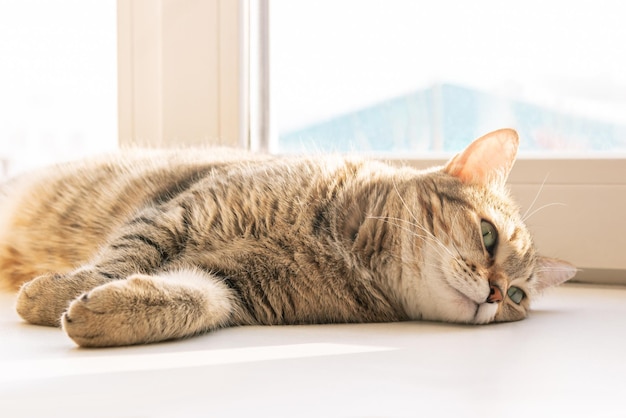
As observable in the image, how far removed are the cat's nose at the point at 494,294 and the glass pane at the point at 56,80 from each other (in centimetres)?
148

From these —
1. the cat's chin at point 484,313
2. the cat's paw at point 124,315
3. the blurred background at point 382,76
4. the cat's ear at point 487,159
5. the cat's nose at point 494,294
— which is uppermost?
the blurred background at point 382,76

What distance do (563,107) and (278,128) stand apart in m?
0.85

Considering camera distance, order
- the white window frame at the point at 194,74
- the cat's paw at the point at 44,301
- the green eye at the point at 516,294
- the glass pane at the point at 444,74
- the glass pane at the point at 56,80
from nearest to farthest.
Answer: the cat's paw at the point at 44,301
the green eye at the point at 516,294
the glass pane at the point at 444,74
the white window frame at the point at 194,74
the glass pane at the point at 56,80

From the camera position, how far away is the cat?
1169 mm

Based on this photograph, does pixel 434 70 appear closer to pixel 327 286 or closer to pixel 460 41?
pixel 460 41

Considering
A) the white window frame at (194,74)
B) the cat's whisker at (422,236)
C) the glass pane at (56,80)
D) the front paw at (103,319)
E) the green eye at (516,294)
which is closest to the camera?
the front paw at (103,319)

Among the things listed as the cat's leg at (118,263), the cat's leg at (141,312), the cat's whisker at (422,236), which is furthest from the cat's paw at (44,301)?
the cat's whisker at (422,236)

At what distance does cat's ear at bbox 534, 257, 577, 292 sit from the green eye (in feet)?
0.30

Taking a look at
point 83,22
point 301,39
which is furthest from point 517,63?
point 83,22

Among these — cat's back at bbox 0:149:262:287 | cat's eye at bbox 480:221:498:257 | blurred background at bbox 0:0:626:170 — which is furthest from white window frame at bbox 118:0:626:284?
cat's eye at bbox 480:221:498:257

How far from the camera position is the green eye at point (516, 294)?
133cm

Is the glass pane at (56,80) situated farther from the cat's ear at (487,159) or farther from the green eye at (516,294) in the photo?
the green eye at (516,294)

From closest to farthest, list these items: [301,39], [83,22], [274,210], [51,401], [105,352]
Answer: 1. [51,401]
2. [105,352]
3. [274,210]
4. [301,39]
5. [83,22]

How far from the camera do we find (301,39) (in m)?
2.12
